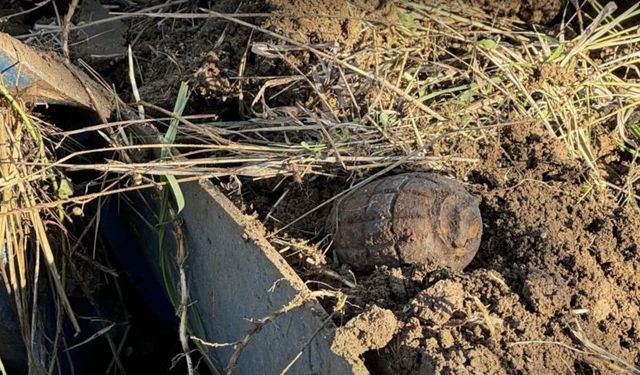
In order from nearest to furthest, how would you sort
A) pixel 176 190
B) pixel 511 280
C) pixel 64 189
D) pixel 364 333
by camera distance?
pixel 364 333 → pixel 511 280 → pixel 176 190 → pixel 64 189

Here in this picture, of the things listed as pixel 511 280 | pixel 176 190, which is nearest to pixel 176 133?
pixel 176 190

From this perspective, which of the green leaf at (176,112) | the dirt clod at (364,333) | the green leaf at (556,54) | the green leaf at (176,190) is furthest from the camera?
the green leaf at (556,54)

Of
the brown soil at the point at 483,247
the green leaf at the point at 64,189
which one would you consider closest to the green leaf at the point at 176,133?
the brown soil at the point at 483,247

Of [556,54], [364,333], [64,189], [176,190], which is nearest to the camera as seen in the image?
[364,333]

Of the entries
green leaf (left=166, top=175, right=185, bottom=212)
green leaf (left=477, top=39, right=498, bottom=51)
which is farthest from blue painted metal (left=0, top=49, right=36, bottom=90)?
green leaf (left=477, top=39, right=498, bottom=51)

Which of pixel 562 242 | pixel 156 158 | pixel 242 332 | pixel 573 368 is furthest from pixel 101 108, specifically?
pixel 573 368

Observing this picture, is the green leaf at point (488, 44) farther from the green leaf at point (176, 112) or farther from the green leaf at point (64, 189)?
the green leaf at point (64, 189)

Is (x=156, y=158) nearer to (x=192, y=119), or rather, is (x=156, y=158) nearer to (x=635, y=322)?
(x=192, y=119)

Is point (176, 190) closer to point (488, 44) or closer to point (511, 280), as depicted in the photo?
point (511, 280)

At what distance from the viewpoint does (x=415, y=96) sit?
8.57 ft

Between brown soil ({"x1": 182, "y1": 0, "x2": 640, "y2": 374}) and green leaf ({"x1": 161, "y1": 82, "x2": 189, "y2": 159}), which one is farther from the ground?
green leaf ({"x1": 161, "y1": 82, "x2": 189, "y2": 159})

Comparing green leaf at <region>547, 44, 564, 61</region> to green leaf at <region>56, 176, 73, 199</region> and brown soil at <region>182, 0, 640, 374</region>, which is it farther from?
green leaf at <region>56, 176, 73, 199</region>

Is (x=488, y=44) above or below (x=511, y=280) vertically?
above

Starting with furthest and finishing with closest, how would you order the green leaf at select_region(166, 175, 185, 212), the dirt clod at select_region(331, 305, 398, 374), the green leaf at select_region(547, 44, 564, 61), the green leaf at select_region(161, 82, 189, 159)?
the green leaf at select_region(547, 44, 564, 61)
the green leaf at select_region(161, 82, 189, 159)
the green leaf at select_region(166, 175, 185, 212)
the dirt clod at select_region(331, 305, 398, 374)
